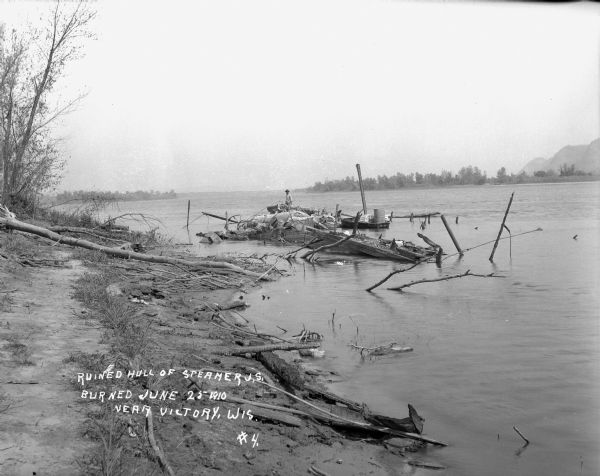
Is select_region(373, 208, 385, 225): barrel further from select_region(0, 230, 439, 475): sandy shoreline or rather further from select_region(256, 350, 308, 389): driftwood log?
select_region(256, 350, 308, 389): driftwood log

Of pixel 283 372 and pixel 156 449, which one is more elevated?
pixel 156 449

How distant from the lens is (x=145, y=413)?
4469mm

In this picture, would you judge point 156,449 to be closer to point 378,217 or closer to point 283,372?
point 283,372

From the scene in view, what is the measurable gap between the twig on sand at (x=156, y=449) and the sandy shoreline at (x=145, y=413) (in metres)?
0.04

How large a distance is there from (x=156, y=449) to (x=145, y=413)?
0.66 metres

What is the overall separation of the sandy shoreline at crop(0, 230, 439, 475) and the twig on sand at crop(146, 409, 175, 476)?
0.14 feet

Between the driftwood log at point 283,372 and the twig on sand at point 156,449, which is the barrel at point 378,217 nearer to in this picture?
the driftwood log at point 283,372

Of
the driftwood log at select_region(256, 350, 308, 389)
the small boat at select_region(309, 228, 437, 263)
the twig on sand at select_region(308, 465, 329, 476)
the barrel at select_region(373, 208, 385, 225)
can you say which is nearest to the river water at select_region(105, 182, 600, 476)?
the small boat at select_region(309, 228, 437, 263)

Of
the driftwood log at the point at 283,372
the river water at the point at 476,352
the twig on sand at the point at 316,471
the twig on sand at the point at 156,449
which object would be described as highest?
the twig on sand at the point at 156,449

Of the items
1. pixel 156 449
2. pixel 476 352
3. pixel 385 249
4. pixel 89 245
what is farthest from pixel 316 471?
pixel 385 249

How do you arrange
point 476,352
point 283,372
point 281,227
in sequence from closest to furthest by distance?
point 283,372 < point 476,352 < point 281,227

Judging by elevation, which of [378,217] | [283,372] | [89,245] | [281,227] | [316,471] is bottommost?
[316,471]

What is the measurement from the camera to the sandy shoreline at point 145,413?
381cm

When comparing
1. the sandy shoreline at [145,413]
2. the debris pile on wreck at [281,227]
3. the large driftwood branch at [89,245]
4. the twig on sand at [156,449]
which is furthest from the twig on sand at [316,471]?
the debris pile on wreck at [281,227]
